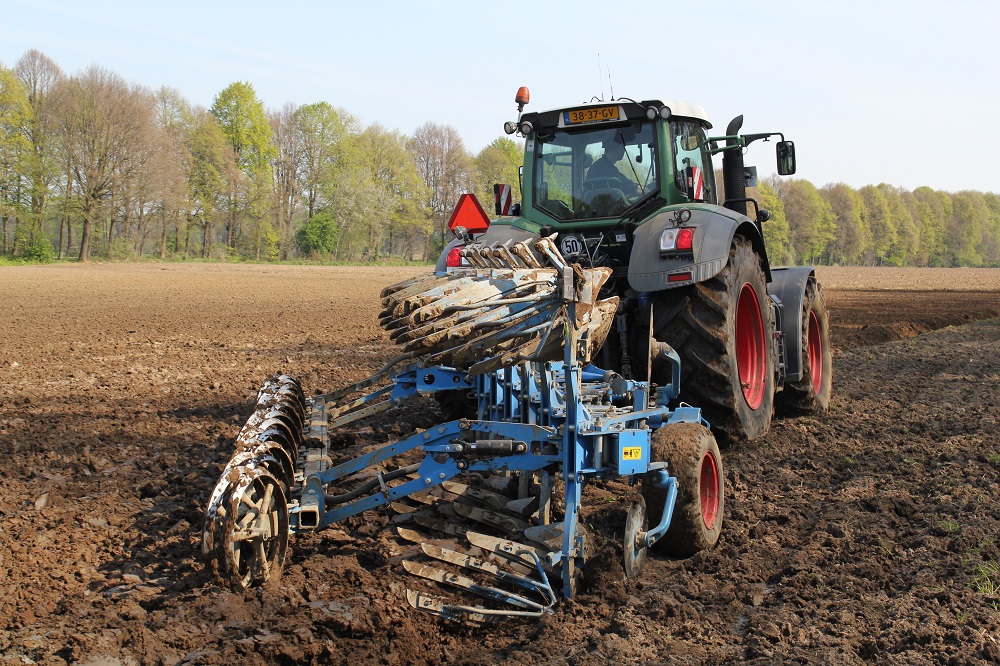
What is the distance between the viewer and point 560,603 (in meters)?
3.40

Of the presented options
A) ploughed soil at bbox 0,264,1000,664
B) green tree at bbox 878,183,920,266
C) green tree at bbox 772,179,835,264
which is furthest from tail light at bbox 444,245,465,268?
green tree at bbox 878,183,920,266

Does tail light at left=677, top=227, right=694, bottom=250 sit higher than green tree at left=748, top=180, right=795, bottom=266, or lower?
lower

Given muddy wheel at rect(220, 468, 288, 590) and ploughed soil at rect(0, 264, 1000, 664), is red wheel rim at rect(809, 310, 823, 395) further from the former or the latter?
muddy wheel at rect(220, 468, 288, 590)

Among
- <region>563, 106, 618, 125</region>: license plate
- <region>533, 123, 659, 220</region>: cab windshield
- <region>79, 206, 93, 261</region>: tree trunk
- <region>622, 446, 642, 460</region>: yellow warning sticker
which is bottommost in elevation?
<region>622, 446, 642, 460</region>: yellow warning sticker

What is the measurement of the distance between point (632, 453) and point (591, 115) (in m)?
2.99

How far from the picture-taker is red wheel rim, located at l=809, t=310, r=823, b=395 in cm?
734

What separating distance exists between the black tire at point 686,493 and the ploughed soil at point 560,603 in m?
0.10

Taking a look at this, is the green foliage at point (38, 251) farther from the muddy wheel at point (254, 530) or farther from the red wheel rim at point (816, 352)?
the muddy wheel at point (254, 530)

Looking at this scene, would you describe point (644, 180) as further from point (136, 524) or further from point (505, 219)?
point (136, 524)

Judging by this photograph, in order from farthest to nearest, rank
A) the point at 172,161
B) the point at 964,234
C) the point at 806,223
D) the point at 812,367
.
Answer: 1. the point at 964,234
2. the point at 806,223
3. the point at 172,161
4. the point at 812,367

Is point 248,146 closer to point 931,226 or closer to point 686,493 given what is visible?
point 686,493

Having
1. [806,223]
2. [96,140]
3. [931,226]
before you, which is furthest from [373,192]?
[931,226]

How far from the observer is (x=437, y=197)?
54.5m

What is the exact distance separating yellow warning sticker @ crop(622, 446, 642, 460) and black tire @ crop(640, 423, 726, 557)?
17 cm
